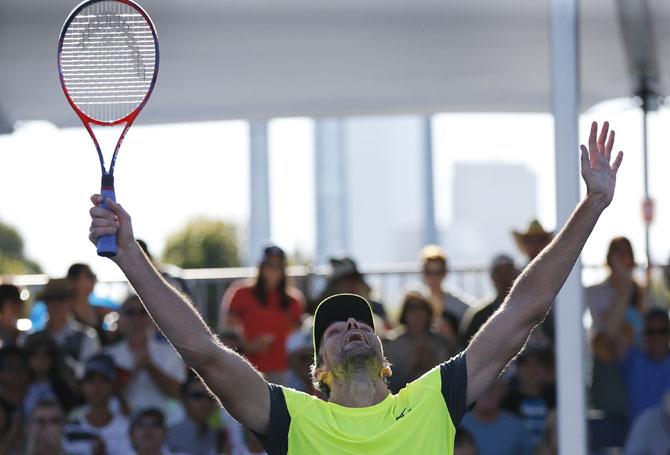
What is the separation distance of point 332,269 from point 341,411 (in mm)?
4640

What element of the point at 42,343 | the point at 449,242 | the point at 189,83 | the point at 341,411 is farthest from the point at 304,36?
the point at 449,242

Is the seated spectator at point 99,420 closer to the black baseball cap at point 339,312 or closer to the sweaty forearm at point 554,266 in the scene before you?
the black baseball cap at point 339,312

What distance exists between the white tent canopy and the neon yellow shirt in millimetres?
3214

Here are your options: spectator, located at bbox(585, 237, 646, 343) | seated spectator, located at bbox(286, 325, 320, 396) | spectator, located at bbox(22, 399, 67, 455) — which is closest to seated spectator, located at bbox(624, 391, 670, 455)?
spectator, located at bbox(585, 237, 646, 343)

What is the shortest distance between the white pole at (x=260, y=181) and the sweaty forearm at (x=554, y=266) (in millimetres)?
9577

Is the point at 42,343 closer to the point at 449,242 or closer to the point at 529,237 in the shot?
A: the point at 529,237

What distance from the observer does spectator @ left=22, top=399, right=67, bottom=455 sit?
7320mm

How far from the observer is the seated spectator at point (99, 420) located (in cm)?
730

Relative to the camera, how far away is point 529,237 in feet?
27.2

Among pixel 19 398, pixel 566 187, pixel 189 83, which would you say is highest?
pixel 189 83

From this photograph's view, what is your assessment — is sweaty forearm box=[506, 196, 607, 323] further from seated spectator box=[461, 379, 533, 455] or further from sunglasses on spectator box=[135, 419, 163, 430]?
sunglasses on spectator box=[135, 419, 163, 430]

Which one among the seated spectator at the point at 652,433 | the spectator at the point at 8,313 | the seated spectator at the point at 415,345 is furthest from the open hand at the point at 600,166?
the spectator at the point at 8,313

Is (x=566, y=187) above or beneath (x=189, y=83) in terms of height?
beneath

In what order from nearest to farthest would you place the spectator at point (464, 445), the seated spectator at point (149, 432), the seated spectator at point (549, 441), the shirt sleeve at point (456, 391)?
the shirt sleeve at point (456, 391)
the spectator at point (464, 445)
the seated spectator at point (149, 432)
the seated spectator at point (549, 441)
